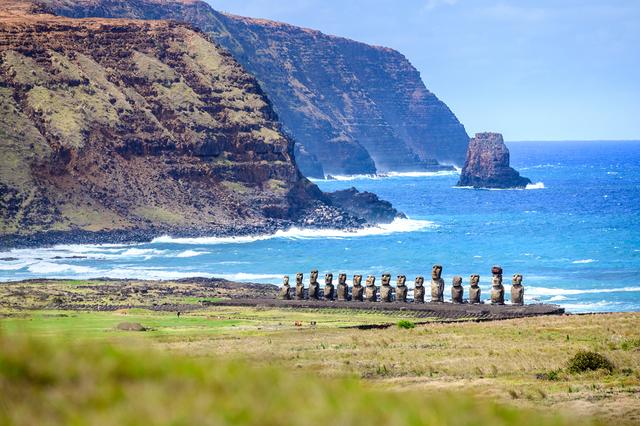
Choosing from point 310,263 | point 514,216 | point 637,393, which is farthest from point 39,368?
point 514,216

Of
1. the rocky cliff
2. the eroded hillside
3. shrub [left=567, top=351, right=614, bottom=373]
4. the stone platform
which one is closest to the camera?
shrub [left=567, top=351, right=614, bottom=373]

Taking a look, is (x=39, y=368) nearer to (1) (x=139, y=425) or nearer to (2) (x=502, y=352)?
(1) (x=139, y=425)

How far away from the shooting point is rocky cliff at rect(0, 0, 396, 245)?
4729 inches

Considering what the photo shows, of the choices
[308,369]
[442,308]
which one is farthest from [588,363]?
[442,308]

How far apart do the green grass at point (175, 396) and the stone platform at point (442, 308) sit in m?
35.9

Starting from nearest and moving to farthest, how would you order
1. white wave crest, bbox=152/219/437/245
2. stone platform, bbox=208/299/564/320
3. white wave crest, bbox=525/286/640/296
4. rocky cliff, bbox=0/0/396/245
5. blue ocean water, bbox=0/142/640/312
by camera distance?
stone platform, bbox=208/299/564/320 → white wave crest, bbox=525/286/640/296 → blue ocean water, bbox=0/142/640/312 → white wave crest, bbox=152/219/437/245 → rocky cliff, bbox=0/0/396/245

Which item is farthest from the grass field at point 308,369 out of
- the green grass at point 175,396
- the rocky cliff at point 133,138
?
the rocky cliff at point 133,138

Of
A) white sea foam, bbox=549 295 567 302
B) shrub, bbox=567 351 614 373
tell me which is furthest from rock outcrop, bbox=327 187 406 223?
shrub, bbox=567 351 614 373

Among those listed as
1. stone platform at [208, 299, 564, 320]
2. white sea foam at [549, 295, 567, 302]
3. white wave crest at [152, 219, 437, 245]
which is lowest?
white wave crest at [152, 219, 437, 245]

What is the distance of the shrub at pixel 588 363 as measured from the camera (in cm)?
2595

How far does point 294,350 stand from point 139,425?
22.1 meters

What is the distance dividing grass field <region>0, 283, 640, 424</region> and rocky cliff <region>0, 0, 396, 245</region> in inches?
2607

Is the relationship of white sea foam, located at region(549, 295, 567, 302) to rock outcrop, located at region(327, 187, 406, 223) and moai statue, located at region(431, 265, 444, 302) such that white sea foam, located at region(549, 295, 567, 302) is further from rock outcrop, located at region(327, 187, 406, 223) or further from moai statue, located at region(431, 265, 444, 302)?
rock outcrop, located at region(327, 187, 406, 223)

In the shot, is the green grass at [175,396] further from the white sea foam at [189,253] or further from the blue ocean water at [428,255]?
the white sea foam at [189,253]
